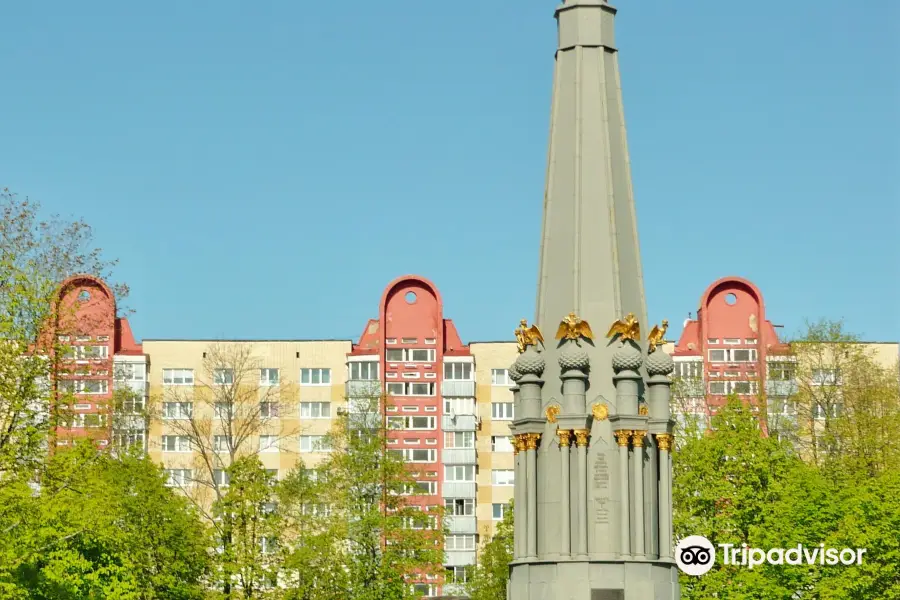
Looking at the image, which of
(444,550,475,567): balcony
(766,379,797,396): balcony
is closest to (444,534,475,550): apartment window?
(444,550,475,567): balcony

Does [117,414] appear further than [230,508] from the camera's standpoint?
Yes

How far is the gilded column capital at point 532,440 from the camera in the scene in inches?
1425

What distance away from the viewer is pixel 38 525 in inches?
1928

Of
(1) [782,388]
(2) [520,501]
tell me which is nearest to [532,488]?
(2) [520,501]

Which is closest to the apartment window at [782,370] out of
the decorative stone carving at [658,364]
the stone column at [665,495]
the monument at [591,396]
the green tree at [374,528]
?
the green tree at [374,528]

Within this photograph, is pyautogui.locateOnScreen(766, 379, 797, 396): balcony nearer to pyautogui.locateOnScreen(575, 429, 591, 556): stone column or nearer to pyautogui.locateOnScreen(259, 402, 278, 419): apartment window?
pyautogui.locateOnScreen(259, 402, 278, 419): apartment window

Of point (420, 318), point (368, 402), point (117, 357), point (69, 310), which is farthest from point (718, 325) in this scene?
point (69, 310)

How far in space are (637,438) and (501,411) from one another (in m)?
74.5

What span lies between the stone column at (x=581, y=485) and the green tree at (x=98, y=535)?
16307 millimetres

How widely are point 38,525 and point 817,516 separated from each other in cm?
2615

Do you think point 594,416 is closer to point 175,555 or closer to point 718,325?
point 175,555

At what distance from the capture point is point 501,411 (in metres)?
110

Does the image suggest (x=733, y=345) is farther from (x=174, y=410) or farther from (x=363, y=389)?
(x=174, y=410)

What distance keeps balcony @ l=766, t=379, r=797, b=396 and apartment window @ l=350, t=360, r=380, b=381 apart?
23140 mm
